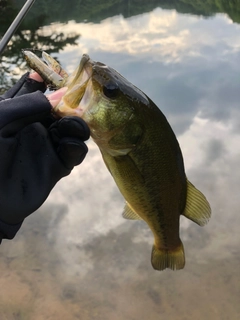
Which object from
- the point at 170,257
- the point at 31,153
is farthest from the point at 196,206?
the point at 31,153

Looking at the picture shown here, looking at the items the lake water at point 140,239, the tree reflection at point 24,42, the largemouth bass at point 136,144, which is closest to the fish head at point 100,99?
the largemouth bass at point 136,144

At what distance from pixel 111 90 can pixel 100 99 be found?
66 mm

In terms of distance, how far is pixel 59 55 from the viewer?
8.14 metres

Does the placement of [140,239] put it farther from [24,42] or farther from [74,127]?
[24,42]

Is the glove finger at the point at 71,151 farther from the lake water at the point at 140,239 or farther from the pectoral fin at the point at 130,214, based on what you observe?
the lake water at the point at 140,239

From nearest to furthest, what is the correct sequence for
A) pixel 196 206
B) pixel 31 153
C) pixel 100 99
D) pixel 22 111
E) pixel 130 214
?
1. pixel 22 111
2. pixel 100 99
3. pixel 31 153
4. pixel 196 206
5. pixel 130 214

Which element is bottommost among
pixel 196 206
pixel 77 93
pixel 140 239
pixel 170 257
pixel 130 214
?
pixel 140 239

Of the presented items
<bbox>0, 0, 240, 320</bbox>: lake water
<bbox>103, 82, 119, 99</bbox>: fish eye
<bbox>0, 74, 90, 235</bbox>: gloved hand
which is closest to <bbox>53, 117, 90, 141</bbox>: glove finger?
<bbox>0, 74, 90, 235</bbox>: gloved hand

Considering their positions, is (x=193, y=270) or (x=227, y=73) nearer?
(x=193, y=270)

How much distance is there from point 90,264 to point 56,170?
243cm

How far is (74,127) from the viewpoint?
62.1 inches

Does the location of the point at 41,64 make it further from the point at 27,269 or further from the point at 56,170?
the point at 27,269

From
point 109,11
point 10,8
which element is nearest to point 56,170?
point 10,8

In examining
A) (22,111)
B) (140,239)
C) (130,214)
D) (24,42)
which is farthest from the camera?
(24,42)
